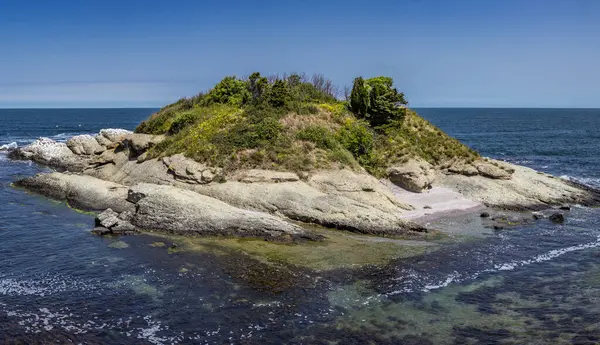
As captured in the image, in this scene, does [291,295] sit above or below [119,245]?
below

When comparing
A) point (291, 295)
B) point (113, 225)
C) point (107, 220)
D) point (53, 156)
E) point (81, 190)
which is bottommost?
point (291, 295)

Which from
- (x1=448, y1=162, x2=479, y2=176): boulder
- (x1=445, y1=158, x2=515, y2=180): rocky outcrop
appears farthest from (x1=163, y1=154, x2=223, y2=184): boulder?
(x1=445, y1=158, x2=515, y2=180): rocky outcrop

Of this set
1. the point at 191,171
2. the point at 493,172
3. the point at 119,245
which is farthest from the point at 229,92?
the point at 493,172

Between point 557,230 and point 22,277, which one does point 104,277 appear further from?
point 557,230

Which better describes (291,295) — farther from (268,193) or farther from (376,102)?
(376,102)

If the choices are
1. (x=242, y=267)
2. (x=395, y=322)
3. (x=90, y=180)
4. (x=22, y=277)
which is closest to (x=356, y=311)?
(x=395, y=322)

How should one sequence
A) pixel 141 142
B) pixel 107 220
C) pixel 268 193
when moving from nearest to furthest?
1. pixel 107 220
2. pixel 268 193
3. pixel 141 142

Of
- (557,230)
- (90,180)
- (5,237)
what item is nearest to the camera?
(5,237)
